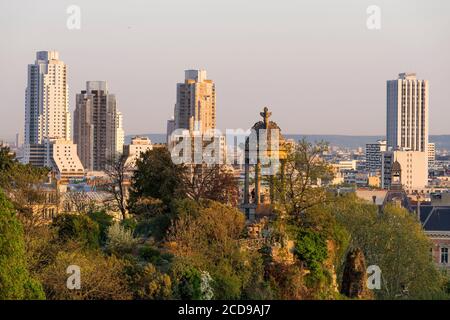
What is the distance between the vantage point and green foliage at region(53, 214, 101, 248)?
26250 millimetres

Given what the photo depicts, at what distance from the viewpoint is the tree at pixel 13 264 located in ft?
70.6

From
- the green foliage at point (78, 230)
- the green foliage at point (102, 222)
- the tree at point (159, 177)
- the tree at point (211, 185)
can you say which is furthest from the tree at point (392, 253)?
the green foliage at point (78, 230)

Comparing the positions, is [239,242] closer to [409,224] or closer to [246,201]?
[246,201]

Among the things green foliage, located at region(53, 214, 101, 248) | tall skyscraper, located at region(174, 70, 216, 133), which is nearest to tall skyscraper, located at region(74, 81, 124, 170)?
tall skyscraper, located at region(174, 70, 216, 133)

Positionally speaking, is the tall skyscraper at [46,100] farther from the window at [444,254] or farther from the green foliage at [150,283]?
the green foliage at [150,283]

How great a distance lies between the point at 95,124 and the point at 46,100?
13.8m

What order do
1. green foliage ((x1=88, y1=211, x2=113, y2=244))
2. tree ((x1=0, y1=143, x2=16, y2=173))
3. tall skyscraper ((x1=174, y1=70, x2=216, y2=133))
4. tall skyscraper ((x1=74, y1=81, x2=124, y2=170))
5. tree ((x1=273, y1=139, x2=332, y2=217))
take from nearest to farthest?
tree ((x1=273, y1=139, x2=332, y2=217)) < green foliage ((x1=88, y1=211, x2=113, y2=244)) < tree ((x1=0, y1=143, x2=16, y2=173)) < tall skyscraper ((x1=174, y1=70, x2=216, y2=133)) < tall skyscraper ((x1=74, y1=81, x2=124, y2=170))

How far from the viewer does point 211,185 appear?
31.3m

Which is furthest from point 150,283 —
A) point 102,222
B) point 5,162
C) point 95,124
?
point 95,124

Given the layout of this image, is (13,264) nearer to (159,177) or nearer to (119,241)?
(119,241)

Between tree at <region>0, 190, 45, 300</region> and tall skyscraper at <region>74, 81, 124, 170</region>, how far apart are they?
5404 inches

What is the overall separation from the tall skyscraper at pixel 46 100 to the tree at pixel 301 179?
478 ft

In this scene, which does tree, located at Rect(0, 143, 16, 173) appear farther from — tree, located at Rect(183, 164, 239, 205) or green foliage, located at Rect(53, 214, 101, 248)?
green foliage, located at Rect(53, 214, 101, 248)
